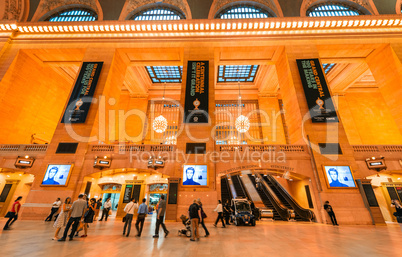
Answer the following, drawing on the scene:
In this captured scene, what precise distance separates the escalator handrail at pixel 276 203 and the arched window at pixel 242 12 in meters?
14.2

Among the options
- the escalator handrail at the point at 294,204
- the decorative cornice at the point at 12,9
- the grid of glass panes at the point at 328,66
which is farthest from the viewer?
the grid of glass panes at the point at 328,66

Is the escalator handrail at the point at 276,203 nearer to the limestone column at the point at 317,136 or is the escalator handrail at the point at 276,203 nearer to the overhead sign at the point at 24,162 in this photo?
the limestone column at the point at 317,136

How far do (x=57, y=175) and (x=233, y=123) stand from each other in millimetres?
15574

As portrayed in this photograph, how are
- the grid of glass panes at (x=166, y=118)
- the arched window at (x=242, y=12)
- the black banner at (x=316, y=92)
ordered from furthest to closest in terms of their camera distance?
the grid of glass panes at (x=166, y=118), the arched window at (x=242, y=12), the black banner at (x=316, y=92)

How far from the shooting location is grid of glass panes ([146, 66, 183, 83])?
18.4 meters

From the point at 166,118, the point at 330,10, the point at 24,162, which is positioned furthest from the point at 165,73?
the point at 330,10

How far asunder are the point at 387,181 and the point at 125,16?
22582mm

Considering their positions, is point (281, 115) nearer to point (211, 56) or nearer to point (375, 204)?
point (211, 56)

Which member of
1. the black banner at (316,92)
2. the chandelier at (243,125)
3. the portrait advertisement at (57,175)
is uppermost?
the black banner at (316,92)

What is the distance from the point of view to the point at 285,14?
1473 centimetres

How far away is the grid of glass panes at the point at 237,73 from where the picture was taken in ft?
60.3

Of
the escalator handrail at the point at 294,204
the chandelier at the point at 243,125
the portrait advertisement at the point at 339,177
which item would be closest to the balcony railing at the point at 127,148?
the chandelier at the point at 243,125

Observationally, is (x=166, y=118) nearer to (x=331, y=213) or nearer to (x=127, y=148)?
(x=127, y=148)

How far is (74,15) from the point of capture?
16.4 metres
